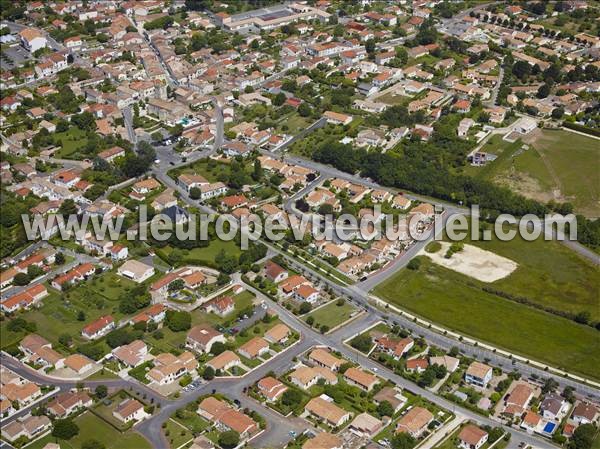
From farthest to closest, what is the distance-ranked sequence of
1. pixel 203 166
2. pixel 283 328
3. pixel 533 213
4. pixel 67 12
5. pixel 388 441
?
pixel 67 12 < pixel 203 166 < pixel 533 213 < pixel 283 328 < pixel 388 441

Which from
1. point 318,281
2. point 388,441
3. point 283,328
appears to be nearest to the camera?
point 388,441

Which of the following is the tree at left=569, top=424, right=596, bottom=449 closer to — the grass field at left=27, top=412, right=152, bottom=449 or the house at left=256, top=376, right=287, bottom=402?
the house at left=256, top=376, right=287, bottom=402

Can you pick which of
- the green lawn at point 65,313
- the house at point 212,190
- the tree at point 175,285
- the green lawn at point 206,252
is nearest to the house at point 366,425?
the tree at point 175,285

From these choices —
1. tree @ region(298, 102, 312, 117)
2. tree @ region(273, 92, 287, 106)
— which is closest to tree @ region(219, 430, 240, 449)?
tree @ region(298, 102, 312, 117)

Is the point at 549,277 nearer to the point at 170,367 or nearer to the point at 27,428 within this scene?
the point at 170,367

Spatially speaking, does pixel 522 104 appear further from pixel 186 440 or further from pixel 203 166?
pixel 186 440

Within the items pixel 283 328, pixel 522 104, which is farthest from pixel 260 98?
pixel 283 328
